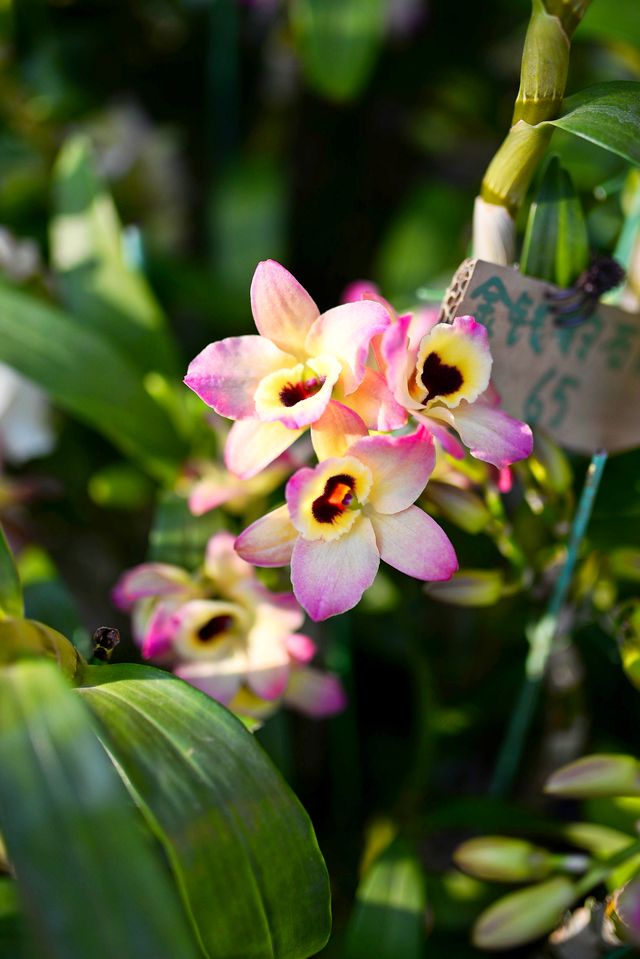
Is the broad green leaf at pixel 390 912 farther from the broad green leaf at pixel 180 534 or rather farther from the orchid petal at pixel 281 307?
the orchid petal at pixel 281 307

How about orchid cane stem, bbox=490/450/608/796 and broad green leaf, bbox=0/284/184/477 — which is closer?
orchid cane stem, bbox=490/450/608/796

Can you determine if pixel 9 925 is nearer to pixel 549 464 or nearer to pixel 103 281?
pixel 549 464

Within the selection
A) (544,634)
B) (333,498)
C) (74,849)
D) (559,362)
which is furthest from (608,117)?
(74,849)

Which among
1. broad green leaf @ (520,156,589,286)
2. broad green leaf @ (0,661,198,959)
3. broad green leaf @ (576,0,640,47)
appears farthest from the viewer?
broad green leaf @ (576,0,640,47)

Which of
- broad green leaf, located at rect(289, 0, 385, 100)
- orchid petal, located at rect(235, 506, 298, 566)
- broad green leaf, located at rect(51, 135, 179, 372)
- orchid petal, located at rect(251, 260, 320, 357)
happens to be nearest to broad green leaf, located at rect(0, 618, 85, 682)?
orchid petal, located at rect(235, 506, 298, 566)

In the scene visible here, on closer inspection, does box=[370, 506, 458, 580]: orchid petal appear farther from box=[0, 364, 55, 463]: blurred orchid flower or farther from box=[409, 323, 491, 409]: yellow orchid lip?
box=[0, 364, 55, 463]: blurred orchid flower
